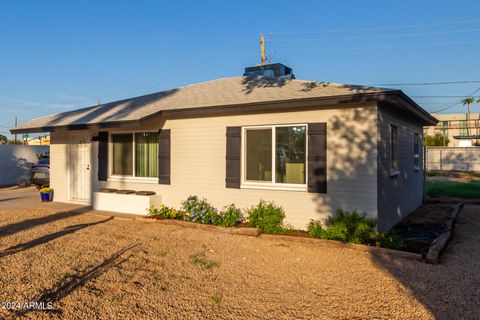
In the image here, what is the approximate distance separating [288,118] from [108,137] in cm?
566

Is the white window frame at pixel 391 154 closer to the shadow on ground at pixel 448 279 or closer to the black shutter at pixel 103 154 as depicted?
the shadow on ground at pixel 448 279

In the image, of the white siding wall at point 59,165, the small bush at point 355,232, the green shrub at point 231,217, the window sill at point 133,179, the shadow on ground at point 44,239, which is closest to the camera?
the shadow on ground at point 44,239

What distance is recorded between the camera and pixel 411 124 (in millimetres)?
10727

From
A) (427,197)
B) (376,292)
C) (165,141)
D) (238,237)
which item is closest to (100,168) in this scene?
(165,141)

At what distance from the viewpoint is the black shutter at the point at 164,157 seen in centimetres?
948

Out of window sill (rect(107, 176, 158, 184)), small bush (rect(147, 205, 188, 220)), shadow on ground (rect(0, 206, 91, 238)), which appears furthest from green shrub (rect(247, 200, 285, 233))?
shadow on ground (rect(0, 206, 91, 238))

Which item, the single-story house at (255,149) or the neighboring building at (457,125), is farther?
the neighboring building at (457,125)

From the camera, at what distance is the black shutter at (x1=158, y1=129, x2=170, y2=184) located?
31.1 feet

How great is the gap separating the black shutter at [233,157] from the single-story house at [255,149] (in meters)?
0.02

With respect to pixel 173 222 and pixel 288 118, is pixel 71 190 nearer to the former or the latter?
pixel 173 222

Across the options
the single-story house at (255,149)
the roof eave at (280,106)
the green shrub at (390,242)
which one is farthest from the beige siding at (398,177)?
the green shrub at (390,242)

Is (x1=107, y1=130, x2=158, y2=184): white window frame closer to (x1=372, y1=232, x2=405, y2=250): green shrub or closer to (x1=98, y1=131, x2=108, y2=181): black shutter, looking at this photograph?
(x1=98, y1=131, x2=108, y2=181): black shutter

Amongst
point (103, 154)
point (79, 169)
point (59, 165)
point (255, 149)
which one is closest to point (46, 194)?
point (59, 165)

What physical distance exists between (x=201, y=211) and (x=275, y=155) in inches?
Result: 86.1
